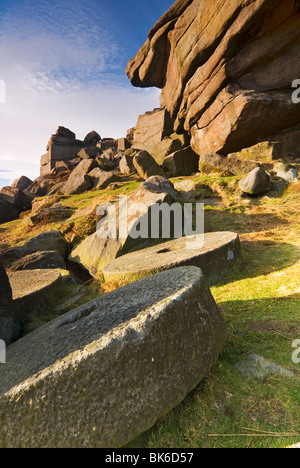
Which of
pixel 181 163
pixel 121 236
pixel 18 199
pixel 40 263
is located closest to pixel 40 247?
pixel 40 263

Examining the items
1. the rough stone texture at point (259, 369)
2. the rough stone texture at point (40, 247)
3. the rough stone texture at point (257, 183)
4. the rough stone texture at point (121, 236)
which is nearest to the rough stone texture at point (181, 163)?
the rough stone texture at point (257, 183)

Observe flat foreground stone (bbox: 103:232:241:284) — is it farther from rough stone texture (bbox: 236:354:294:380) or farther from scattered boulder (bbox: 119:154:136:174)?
scattered boulder (bbox: 119:154:136:174)

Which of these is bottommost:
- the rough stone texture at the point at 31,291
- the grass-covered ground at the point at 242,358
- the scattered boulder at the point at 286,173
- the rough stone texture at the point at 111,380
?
the rough stone texture at the point at 31,291

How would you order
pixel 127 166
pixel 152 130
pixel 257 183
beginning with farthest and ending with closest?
pixel 152 130 → pixel 127 166 → pixel 257 183

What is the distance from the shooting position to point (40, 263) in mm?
6793

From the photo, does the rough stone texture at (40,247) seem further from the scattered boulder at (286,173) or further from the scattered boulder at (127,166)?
the scattered boulder at (127,166)

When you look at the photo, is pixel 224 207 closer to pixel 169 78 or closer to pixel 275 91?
pixel 275 91

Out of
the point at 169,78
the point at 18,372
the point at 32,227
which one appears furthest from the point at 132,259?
the point at 169,78

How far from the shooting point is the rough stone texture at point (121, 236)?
21.8 ft

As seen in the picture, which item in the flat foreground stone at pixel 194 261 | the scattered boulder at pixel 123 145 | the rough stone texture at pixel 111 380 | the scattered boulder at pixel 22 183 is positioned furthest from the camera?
the scattered boulder at pixel 22 183

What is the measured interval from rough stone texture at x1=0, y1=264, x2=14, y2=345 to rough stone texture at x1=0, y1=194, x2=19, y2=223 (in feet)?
57.6

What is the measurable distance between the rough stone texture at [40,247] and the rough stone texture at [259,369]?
22.6 feet

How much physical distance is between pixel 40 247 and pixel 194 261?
5.91 meters

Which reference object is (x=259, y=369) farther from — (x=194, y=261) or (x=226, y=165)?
(x=226, y=165)
